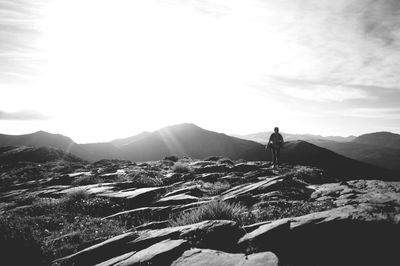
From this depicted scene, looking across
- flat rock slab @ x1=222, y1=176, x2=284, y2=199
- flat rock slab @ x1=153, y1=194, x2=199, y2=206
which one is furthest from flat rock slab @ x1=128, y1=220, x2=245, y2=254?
flat rock slab @ x1=222, y1=176, x2=284, y2=199

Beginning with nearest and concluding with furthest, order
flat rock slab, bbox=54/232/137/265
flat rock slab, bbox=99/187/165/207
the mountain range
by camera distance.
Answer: flat rock slab, bbox=54/232/137/265 < flat rock slab, bbox=99/187/165/207 < the mountain range

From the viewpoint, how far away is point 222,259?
5438mm

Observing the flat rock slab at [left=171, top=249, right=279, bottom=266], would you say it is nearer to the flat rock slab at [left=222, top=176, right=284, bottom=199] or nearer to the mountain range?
the flat rock slab at [left=222, top=176, right=284, bottom=199]

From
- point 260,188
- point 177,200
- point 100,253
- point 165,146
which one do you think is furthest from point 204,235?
point 165,146

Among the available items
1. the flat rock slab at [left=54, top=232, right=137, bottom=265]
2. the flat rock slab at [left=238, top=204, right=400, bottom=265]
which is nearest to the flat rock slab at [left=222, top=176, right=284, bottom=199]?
the flat rock slab at [left=238, top=204, right=400, bottom=265]

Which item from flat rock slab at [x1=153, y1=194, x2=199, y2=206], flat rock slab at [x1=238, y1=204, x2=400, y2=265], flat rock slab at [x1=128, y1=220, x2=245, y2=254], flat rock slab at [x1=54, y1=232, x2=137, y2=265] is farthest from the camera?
flat rock slab at [x1=153, y1=194, x2=199, y2=206]

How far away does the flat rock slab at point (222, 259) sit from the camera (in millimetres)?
5138

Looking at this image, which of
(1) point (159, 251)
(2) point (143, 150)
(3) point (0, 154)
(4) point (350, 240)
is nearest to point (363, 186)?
(4) point (350, 240)

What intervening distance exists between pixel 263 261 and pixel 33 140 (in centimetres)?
18719

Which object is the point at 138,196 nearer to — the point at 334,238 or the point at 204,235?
the point at 204,235

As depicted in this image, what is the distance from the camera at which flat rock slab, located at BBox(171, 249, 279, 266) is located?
Answer: 16.9ft

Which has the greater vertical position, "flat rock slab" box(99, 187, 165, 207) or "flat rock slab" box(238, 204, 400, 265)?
"flat rock slab" box(238, 204, 400, 265)

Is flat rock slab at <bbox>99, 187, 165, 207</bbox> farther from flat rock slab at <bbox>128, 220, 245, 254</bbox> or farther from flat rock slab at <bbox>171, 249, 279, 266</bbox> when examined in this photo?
flat rock slab at <bbox>171, 249, 279, 266</bbox>

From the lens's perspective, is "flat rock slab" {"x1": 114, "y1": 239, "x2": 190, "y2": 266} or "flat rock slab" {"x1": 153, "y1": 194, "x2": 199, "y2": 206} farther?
"flat rock slab" {"x1": 153, "y1": 194, "x2": 199, "y2": 206}
